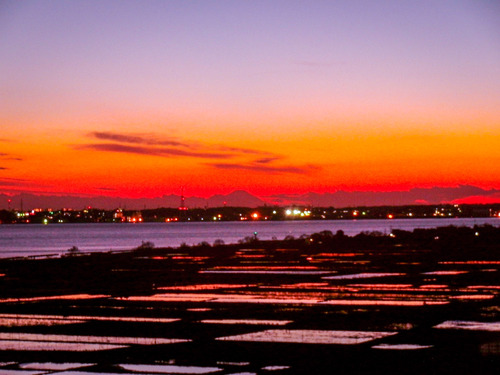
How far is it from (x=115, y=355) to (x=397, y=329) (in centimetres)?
703

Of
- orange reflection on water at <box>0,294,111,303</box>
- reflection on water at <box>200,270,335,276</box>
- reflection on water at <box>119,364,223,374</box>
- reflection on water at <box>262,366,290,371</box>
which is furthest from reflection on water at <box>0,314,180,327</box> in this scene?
reflection on water at <box>200,270,335,276</box>

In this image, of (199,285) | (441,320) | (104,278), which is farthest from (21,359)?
(104,278)

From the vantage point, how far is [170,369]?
15.1 m

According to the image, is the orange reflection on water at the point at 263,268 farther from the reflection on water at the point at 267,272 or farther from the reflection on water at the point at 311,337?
the reflection on water at the point at 311,337

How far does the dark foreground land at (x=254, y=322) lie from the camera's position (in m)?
15.6

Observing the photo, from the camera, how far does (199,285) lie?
111 ft

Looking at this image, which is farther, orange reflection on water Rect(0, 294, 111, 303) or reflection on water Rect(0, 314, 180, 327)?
orange reflection on water Rect(0, 294, 111, 303)

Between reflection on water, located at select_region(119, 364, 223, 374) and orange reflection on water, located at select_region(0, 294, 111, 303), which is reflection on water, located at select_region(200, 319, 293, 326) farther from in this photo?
orange reflection on water, located at select_region(0, 294, 111, 303)

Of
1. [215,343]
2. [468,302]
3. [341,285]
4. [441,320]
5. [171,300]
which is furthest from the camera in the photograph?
[341,285]

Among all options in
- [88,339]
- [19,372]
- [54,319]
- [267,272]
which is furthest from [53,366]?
[267,272]

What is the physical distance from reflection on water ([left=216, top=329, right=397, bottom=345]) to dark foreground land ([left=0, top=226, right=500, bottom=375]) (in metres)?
0.03

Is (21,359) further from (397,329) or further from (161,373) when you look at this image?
(397,329)

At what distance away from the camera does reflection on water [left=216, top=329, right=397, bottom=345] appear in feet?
59.4

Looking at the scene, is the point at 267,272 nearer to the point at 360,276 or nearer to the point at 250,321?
the point at 360,276
